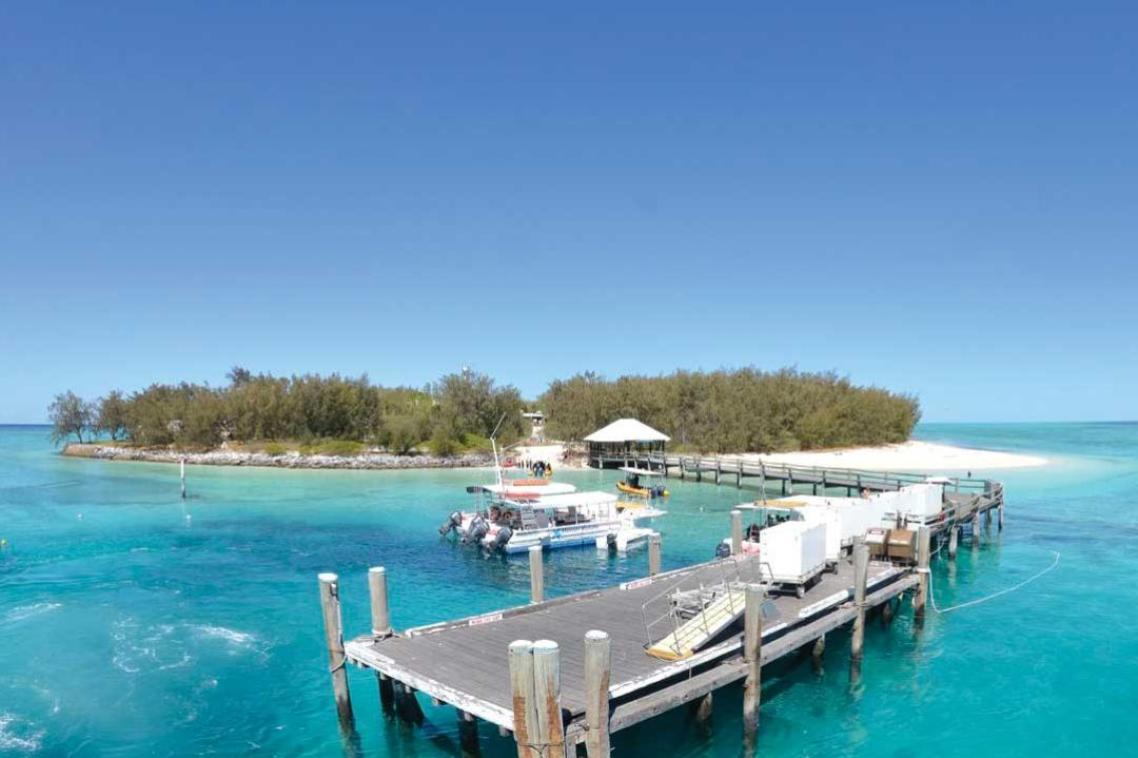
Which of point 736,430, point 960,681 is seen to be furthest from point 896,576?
point 736,430

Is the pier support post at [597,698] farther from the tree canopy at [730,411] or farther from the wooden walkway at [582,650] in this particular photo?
the tree canopy at [730,411]

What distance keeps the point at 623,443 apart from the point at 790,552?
168 ft

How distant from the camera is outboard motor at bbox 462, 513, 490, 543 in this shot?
104ft

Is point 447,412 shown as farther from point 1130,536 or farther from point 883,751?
point 883,751

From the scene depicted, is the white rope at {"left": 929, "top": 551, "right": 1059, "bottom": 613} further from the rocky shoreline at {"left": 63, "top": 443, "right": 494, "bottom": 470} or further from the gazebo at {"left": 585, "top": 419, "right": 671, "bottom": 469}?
the rocky shoreline at {"left": 63, "top": 443, "right": 494, "bottom": 470}

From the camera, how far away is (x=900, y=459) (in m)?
69.6

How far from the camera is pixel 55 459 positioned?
284 ft

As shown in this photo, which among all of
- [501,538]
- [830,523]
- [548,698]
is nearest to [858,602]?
[830,523]

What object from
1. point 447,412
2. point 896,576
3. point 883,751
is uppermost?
point 447,412

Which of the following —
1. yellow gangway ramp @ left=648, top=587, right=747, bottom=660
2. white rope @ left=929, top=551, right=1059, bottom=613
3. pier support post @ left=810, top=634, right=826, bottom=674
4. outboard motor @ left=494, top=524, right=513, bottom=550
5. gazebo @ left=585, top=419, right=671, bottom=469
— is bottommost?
white rope @ left=929, top=551, right=1059, bottom=613

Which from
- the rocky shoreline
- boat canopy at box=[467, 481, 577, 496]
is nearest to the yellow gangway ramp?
boat canopy at box=[467, 481, 577, 496]

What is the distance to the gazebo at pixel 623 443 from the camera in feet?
195

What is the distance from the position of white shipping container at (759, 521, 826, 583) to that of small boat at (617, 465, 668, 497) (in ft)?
77.5

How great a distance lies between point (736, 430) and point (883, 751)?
2389 inches
